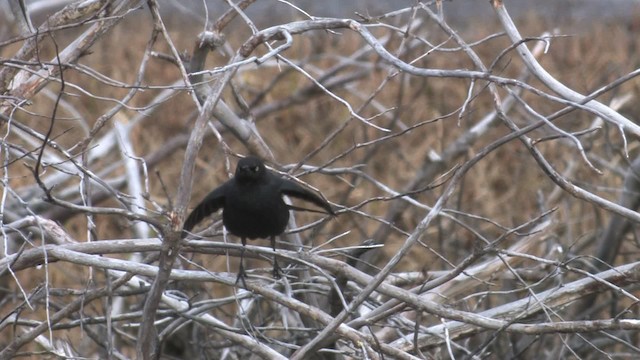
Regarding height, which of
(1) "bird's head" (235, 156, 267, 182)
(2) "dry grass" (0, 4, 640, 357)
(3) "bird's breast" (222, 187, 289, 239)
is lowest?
(3) "bird's breast" (222, 187, 289, 239)

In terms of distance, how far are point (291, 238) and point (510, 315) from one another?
0.94 m

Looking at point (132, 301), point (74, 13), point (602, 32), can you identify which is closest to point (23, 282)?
point (132, 301)

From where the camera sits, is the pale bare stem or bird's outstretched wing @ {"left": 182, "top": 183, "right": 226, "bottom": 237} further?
bird's outstretched wing @ {"left": 182, "top": 183, "right": 226, "bottom": 237}

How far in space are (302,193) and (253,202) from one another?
17 centimetres

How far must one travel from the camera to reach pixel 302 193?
380 centimetres

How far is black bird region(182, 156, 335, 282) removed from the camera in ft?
12.5

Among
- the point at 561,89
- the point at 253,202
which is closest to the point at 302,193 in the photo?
the point at 253,202

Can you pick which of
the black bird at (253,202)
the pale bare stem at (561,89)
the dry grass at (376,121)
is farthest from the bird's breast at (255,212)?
the dry grass at (376,121)

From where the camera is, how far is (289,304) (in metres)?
3.46

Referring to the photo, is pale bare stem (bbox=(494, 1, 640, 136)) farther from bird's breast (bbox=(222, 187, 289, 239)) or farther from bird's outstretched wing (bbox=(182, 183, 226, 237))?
bird's outstretched wing (bbox=(182, 183, 226, 237))

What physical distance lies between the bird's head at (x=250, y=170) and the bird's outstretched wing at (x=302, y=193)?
0.10m

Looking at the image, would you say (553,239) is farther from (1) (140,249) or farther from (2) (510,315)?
(1) (140,249)

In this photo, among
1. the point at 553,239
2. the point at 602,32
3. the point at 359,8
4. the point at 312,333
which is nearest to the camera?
the point at 312,333

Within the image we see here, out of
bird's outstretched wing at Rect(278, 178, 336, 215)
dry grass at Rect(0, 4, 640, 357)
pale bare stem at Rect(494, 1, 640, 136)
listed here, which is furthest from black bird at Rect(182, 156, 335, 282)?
dry grass at Rect(0, 4, 640, 357)
